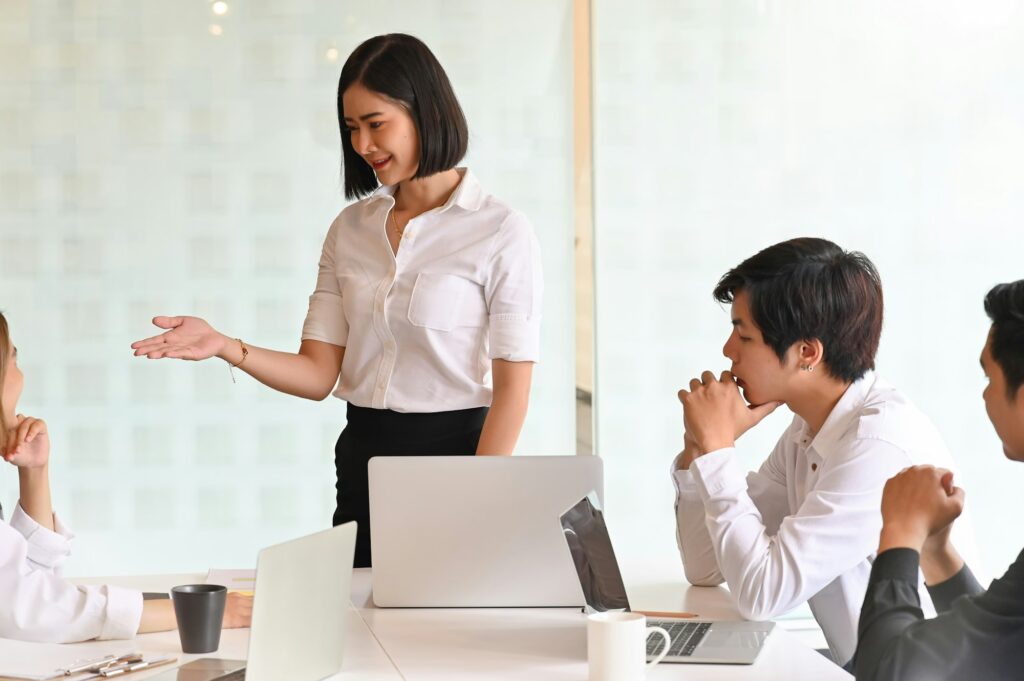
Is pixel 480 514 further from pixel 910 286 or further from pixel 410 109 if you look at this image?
pixel 910 286

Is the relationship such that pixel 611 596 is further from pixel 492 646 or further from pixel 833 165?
pixel 833 165

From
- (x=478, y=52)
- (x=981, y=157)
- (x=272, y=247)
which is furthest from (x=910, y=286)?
(x=272, y=247)

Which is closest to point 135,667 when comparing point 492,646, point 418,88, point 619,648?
point 492,646

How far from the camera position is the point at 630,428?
4.04 meters

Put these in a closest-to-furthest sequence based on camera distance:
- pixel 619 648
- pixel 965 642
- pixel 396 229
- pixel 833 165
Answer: pixel 965 642 → pixel 619 648 → pixel 396 229 → pixel 833 165

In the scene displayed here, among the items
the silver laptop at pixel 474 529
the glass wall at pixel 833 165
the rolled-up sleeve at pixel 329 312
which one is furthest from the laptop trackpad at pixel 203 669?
the glass wall at pixel 833 165

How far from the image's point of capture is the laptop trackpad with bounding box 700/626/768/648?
1556 mm


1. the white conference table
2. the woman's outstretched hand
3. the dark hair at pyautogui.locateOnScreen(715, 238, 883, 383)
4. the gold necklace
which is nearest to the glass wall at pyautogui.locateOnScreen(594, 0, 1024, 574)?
the gold necklace

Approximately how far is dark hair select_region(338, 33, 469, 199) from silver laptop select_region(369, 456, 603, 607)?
777 millimetres

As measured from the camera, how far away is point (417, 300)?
7.50 ft

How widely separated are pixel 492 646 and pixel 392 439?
783 millimetres

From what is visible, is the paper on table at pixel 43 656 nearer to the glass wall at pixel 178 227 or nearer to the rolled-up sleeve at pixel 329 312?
the rolled-up sleeve at pixel 329 312

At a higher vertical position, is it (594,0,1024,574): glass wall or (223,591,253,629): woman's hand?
(594,0,1024,574): glass wall

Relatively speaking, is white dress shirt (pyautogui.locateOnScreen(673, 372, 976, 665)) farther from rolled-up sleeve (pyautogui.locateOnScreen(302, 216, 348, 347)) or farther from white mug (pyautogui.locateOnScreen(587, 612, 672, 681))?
rolled-up sleeve (pyautogui.locateOnScreen(302, 216, 348, 347))
